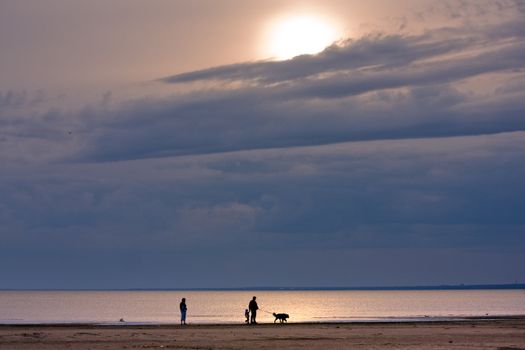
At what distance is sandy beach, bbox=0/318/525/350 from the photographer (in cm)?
4138

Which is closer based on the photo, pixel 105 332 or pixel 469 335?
pixel 469 335

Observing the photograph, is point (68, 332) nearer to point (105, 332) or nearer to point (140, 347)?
point (105, 332)

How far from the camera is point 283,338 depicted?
46.7m

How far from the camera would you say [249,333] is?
5097 centimetres

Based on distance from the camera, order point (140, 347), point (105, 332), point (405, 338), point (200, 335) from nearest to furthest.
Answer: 1. point (140, 347)
2. point (405, 338)
3. point (200, 335)
4. point (105, 332)

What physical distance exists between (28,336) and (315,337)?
14336 millimetres

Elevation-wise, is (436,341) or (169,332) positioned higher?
(169,332)

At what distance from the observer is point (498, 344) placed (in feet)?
136

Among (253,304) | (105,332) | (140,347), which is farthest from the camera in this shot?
(253,304)

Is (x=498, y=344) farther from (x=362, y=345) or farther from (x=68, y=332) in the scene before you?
(x=68, y=332)

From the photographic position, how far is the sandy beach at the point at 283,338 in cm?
4138

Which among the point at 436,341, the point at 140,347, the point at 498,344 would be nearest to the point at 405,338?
the point at 436,341

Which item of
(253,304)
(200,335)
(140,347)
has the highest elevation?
(253,304)

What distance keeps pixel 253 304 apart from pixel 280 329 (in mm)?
7892
